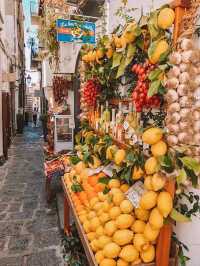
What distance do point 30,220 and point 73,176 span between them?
76.7 inches

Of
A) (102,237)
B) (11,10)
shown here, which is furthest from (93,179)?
(11,10)

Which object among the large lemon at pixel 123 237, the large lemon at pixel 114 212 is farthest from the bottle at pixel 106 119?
the large lemon at pixel 123 237

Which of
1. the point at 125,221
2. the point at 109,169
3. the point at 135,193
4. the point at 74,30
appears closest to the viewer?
the point at 125,221

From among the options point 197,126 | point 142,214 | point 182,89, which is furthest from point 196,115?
point 142,214

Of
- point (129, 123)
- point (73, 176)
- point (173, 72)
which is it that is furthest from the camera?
point (73, 176)

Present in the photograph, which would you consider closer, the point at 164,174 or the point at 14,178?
the point at 164,174

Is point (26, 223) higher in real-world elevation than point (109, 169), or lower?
lower

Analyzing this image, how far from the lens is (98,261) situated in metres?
2.17

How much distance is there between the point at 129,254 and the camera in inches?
81.1

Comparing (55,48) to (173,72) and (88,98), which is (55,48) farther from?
(173,72)

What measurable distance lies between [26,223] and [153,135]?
3.73 meters

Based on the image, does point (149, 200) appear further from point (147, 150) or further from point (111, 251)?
point (111, 251)

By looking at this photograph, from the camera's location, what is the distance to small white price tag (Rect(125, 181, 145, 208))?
2.22m

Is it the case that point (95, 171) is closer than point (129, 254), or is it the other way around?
point (129, 254)
